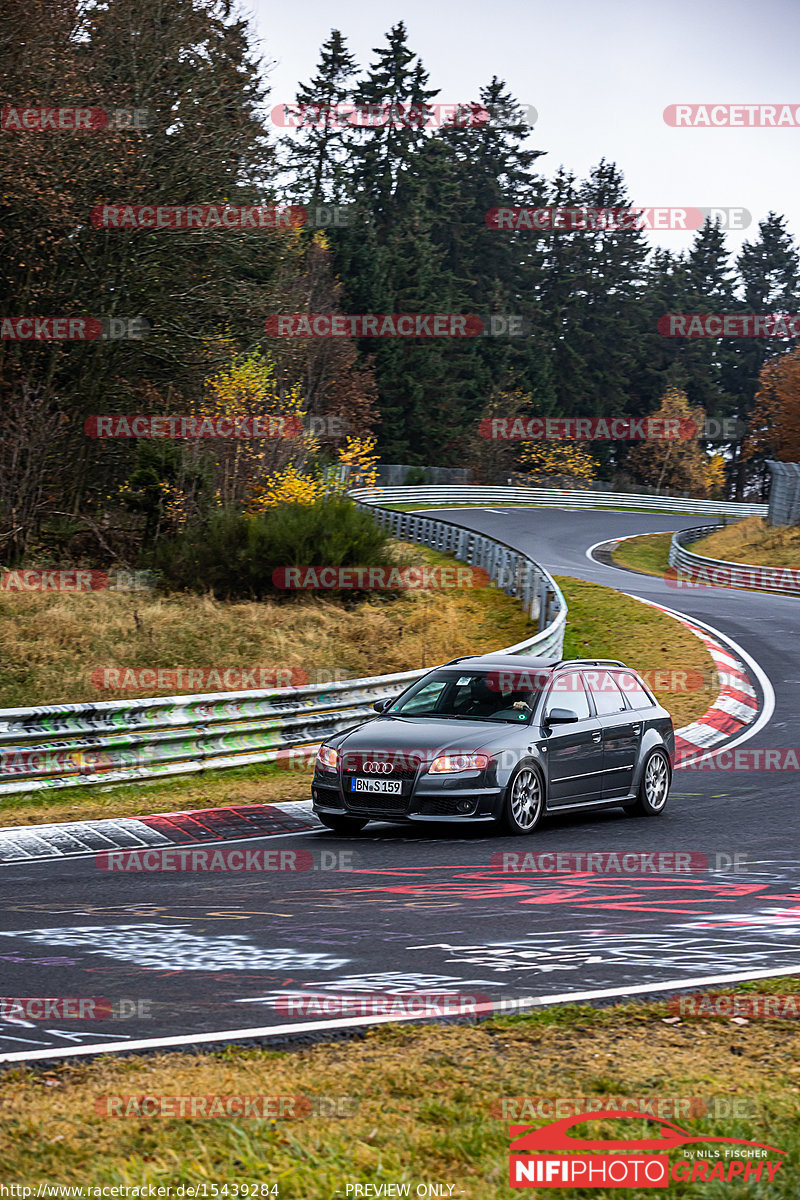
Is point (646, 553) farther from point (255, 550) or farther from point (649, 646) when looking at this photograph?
point (255, 550)

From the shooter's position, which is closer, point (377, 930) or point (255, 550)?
point (377, 930)

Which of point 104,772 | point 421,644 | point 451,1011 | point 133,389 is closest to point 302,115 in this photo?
point 133,389

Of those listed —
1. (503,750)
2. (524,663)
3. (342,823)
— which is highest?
(524,663)

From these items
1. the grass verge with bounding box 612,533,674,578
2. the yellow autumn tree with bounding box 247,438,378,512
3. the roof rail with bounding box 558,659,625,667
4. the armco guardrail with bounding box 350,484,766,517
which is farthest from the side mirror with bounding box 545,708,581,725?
the armco guardrail with bounding box 350,484,766,517

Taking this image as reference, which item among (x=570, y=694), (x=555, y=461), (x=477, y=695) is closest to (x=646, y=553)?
(x=555, y=461)

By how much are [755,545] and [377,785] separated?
39419mm

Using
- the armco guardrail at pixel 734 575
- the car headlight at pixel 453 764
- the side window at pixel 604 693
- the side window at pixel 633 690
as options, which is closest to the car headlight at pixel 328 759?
the car headlight at pixel 453 764

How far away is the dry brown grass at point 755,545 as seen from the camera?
1767 inches

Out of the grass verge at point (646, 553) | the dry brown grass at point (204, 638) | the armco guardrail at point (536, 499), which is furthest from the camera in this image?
the armco guardrail at point (536, 499)

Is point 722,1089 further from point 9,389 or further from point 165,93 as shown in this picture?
point 165,93

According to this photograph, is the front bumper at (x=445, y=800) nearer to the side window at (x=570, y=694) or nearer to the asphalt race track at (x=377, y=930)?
the asphalt race track at (x=377, y=930)

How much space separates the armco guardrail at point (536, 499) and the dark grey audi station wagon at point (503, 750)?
46561 mm

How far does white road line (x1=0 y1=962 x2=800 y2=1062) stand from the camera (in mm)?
5250

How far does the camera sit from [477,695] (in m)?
12.0
